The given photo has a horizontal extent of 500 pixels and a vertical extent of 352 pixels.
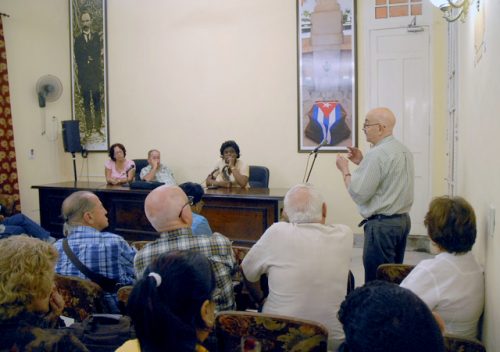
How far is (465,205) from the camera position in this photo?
1861mm

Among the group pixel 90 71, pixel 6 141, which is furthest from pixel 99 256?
pixel 90 71

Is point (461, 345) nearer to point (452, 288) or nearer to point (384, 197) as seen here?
point (452, 288)

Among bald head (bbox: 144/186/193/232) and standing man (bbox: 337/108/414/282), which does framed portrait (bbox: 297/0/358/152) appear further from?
bald head (bbox: 144/186/193/232)

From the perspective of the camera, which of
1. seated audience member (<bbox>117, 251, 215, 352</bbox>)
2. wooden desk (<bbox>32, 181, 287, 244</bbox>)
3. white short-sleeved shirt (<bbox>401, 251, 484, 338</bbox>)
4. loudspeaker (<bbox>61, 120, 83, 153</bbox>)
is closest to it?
seated audience member (<bbox>117, 251, 215, 352</bbox>)

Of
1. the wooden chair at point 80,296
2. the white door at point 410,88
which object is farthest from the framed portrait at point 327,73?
the wooden chair at point 80,296

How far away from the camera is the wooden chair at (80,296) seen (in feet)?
6.47

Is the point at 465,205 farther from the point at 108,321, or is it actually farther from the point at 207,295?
the point at 108,321

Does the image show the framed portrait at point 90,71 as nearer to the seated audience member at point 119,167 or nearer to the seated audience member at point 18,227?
the seated audience member at point 119,167

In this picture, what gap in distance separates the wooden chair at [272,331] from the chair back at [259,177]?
12.6 ft

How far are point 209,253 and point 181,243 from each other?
13 centimetres

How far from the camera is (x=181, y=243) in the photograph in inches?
80.8

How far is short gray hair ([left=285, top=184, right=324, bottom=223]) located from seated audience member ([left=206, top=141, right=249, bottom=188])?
3095mm

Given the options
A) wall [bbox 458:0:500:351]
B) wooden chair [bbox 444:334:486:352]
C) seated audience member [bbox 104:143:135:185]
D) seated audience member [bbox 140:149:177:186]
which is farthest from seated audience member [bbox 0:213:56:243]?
wooden chair [bbox 444:334:486:352]

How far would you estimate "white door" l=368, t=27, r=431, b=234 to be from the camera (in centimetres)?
538
